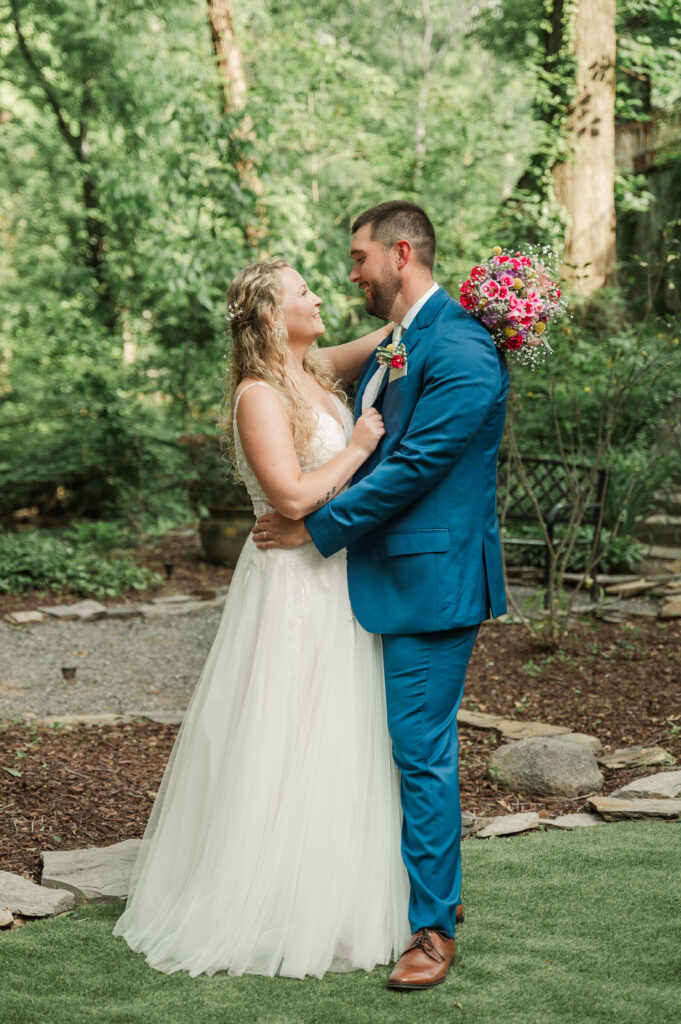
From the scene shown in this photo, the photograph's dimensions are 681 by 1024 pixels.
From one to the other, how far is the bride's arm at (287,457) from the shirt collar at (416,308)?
27 centimetres

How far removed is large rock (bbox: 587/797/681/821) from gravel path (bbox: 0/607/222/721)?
103 inches

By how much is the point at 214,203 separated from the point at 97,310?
418 centimetres

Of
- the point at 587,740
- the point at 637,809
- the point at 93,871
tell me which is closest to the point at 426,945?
the point at 93,871

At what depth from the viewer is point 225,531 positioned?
933 cm

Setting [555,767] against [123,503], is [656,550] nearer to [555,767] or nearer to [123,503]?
[555,767]

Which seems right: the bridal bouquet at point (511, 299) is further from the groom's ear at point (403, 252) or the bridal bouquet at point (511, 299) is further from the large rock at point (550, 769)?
the large rock at point (550, 769)

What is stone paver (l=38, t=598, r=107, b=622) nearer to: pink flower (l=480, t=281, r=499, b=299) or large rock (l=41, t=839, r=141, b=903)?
large rock (l=41, t=839, r=141, b=903)

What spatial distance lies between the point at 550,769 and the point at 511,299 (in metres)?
2.33

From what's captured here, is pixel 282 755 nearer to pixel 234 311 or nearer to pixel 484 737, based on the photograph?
pixel 234 311

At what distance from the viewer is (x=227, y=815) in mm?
2744

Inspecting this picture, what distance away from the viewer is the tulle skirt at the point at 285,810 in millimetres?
2652

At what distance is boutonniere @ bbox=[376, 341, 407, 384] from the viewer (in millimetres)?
2633

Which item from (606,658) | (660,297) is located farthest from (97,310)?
(606,658)

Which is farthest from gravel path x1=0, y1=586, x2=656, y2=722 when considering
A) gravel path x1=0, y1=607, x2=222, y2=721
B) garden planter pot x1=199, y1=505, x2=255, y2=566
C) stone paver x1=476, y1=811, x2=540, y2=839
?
stone paver x1=476, y1=811, x2=540, y2=839
